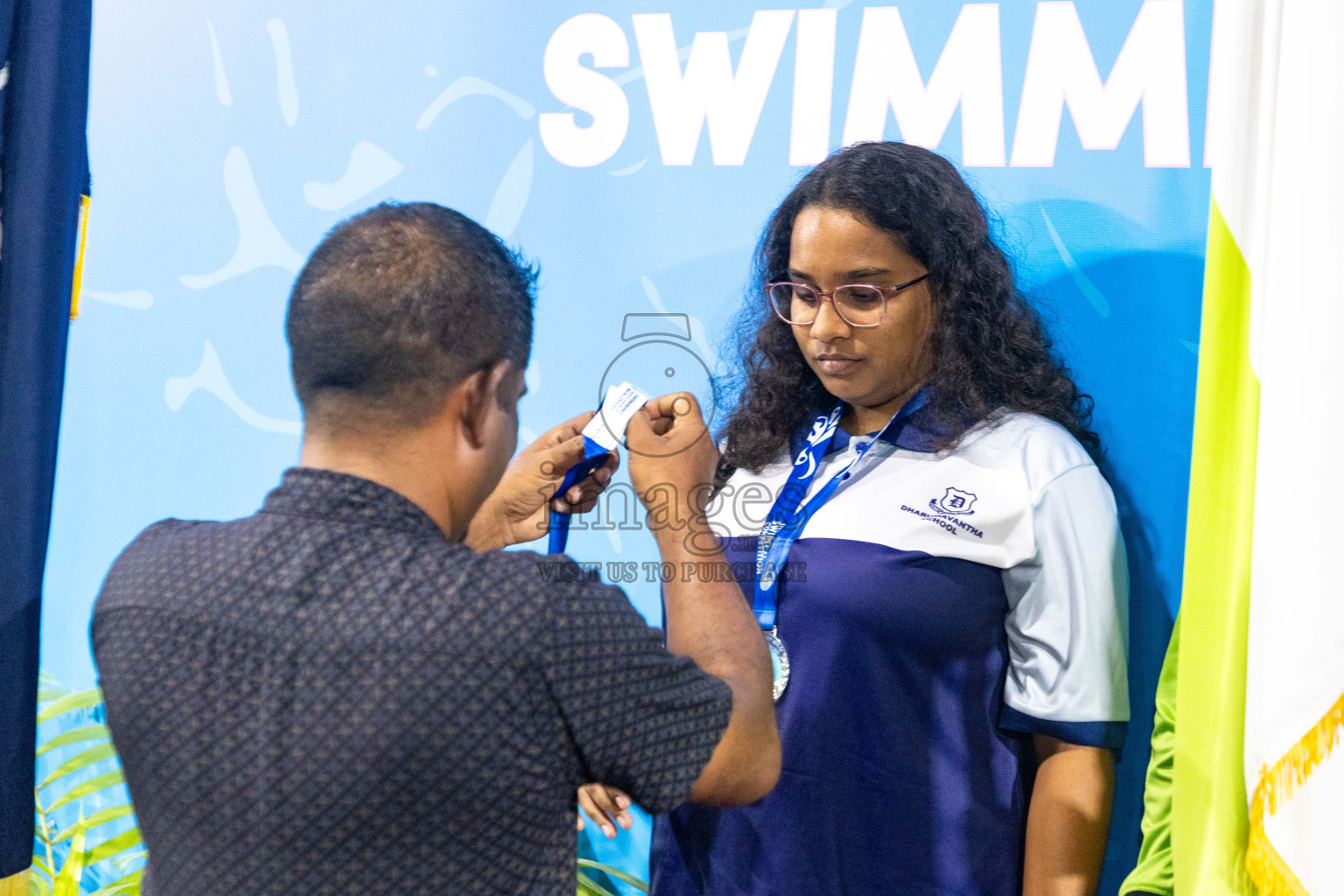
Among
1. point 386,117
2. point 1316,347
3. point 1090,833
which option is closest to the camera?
point 1316,347

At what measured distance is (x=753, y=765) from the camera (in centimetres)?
105

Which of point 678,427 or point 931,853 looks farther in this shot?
point 931,853

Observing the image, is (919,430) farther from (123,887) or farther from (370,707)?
(123,887)

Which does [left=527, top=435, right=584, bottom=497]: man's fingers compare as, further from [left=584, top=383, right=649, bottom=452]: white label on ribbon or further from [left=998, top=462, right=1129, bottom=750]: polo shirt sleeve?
[left=998, top=462, right=1129, bottom=750]: polo shirt sleeve

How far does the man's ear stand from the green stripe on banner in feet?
2.88

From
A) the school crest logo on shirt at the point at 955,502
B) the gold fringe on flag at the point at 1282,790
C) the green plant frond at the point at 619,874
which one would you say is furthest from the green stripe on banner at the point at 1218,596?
the green plant frond at the point at 619,874

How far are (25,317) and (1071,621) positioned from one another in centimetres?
177

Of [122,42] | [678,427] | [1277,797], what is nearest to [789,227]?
[678,427]

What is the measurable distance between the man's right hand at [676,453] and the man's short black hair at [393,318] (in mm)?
306

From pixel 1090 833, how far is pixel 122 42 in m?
2.55

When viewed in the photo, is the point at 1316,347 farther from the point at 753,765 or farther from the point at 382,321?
the point at 382,321

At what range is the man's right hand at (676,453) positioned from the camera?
129 centimetres

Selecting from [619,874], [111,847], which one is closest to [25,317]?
[111,847]

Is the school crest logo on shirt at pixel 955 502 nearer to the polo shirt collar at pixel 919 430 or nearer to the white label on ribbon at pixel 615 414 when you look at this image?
the polo shirt collar at pixel 919 430
